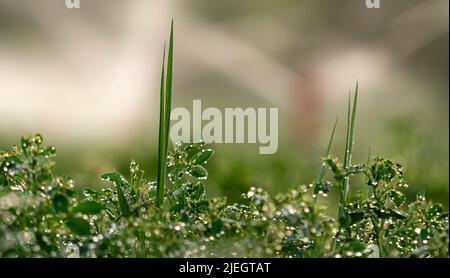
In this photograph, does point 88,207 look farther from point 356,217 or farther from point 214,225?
point 356,217

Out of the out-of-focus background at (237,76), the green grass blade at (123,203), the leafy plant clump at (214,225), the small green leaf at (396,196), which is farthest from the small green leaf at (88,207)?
the out-of-focus background at (237,76)

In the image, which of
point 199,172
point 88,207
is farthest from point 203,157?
point 88,207

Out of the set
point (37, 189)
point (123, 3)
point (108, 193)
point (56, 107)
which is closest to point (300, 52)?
point (123, 3)

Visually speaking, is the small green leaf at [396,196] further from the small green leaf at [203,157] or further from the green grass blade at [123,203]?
the green grass blade at [123,203]

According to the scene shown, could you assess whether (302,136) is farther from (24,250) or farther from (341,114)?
(24,250)

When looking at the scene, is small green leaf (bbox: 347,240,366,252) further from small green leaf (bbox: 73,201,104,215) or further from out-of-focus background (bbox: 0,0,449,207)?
out-of-focus background (bbox: 0,0,449,207)

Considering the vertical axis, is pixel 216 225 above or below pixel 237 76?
below

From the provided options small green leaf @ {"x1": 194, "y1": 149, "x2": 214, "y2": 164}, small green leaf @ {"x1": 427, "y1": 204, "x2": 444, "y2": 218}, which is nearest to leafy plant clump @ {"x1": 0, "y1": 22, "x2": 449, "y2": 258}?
small green leaf @ {"x1": 427, "y1": 204, "x2": 444, "y2": 218}
